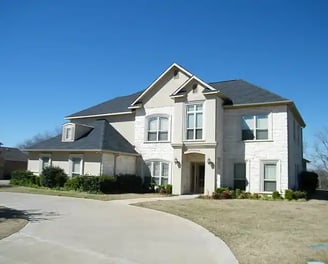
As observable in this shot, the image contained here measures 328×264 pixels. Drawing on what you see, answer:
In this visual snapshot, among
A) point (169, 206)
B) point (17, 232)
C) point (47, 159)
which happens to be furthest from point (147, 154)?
point (17, 232)

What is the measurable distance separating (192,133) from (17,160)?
3835cm

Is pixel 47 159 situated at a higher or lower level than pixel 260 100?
lower

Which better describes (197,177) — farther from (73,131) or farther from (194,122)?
(73,131)

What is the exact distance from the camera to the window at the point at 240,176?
2427cm

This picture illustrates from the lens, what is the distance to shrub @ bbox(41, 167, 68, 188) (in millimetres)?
26875

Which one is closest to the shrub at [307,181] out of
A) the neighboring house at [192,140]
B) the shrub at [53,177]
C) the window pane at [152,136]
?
the neighboring house at [192,140]

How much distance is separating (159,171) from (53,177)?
27.9 ft

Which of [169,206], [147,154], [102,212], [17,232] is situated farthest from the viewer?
[147,154]

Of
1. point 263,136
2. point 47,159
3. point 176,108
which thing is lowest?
point 47,159

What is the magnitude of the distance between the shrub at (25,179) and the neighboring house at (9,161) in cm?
2296

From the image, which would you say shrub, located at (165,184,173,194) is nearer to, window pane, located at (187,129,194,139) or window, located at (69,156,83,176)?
window pane, located at (187,129,194,139)

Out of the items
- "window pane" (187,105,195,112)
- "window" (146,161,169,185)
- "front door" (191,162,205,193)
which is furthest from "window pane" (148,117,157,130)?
"front door" (191,162,205,193)

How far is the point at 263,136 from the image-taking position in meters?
24.0

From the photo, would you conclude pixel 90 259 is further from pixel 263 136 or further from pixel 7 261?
pixel 263 136
